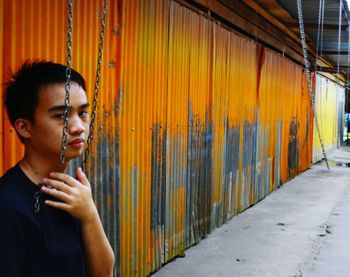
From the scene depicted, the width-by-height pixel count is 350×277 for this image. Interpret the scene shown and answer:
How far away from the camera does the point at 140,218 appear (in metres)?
4.82

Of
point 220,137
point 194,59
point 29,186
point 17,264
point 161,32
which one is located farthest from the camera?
point 220,137

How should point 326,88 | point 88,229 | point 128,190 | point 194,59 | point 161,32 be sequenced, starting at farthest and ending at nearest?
point 326,88 → point 194,59 → point 161,32 → point 128,190 → point 88,229

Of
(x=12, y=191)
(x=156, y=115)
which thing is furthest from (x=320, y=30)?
(x=12, y=191)

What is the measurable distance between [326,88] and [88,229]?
1824 centimetres

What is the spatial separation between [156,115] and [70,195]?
3.50 meters

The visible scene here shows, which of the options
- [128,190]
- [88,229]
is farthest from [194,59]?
[88,229]

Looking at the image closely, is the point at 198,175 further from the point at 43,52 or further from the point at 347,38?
the point at 347,38

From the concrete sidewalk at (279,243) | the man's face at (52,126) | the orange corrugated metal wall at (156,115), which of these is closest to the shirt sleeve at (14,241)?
the man's face at (52,126)

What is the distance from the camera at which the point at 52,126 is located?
1679 millimetres

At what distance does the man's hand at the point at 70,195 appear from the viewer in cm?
156

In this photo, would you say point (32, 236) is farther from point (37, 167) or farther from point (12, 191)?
point (37, 167)

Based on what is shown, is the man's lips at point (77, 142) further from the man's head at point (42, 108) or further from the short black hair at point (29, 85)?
the short black hair at point (29, 85)

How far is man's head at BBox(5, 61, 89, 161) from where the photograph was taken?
166 centimetres

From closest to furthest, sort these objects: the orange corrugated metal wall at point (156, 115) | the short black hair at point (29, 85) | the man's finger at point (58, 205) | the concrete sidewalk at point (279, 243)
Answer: the man's finger at point (58, 205) < the short black hair at point (29, 85) < the orange corrugated metal wall at point (156, 115) < the concrete sidewalk at point (279, 243)
